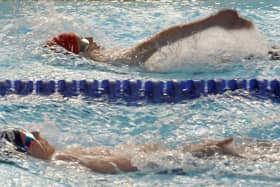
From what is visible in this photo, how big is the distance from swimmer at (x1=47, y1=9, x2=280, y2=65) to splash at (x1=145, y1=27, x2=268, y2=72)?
3cm

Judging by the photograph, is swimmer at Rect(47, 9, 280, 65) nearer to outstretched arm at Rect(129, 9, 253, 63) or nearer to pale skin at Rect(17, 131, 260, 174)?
outstretched arm at Rect(129, 9, 253, 63)

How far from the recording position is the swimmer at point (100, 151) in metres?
2.29

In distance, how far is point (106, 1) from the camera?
18.9 feet

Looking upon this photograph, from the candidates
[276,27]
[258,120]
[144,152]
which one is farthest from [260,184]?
[276,27]

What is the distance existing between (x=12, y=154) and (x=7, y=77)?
49.8 inches

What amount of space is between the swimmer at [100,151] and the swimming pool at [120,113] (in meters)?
0.03

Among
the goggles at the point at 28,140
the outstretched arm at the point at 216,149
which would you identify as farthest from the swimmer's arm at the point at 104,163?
the outstretched arm at the point at 216,149

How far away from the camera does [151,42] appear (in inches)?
143

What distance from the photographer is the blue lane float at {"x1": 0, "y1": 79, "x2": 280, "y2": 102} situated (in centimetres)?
329

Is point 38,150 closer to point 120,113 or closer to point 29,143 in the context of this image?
point 29,143

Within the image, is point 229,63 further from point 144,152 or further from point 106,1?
point 106,1

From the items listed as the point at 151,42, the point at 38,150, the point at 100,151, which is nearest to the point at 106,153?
the point at 100,151

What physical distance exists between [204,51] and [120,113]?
80cm

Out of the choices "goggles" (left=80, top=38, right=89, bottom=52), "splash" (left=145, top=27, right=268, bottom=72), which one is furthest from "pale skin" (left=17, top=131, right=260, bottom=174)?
"goggles" (left=80, top=38, right=89, bottom=52)
